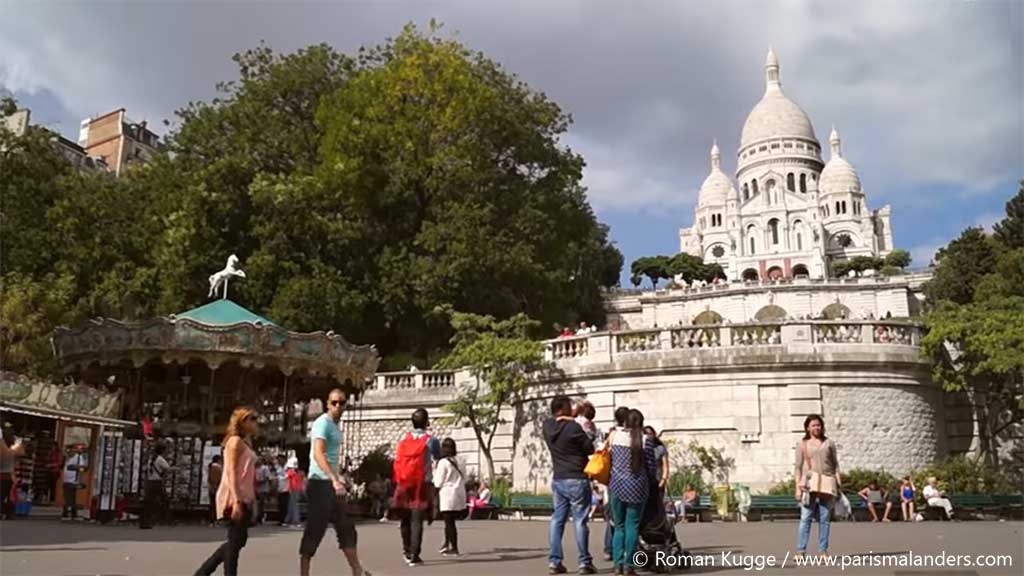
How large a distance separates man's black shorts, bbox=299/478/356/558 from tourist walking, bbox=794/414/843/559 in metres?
4.90

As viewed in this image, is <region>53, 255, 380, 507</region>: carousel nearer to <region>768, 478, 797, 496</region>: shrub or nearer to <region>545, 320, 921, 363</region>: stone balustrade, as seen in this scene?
<region>545, 320, 921, 363</region>: stone balustrade

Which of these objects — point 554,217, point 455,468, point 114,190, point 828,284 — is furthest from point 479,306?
point 828,284

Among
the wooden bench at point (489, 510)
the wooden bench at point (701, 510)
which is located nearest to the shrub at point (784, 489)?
the wooden bench at point (701, 510)

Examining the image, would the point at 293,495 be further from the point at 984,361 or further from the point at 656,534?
the point at 984,361

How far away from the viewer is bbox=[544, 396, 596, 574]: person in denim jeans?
30.7 feet

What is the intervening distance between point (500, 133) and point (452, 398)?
13.1 meters

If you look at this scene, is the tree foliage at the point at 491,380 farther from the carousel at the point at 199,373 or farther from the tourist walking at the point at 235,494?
the tourist walking at the point at 235,494

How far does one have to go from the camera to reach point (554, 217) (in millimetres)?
37625

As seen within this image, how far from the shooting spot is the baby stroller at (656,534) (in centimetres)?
939

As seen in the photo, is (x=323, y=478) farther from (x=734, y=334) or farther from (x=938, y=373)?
(x=938, y=373)

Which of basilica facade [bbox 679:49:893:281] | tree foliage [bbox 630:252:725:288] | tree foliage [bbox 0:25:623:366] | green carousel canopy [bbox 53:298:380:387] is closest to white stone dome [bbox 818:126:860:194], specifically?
basilica facade [bbox 679:49:893:281]

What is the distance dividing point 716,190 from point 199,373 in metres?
119

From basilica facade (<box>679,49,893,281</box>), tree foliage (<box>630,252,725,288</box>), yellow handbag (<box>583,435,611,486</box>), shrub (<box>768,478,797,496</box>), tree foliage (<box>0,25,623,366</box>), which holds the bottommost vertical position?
shrub (<box>768,478,797,496</box>)

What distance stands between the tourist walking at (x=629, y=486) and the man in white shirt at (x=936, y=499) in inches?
530
